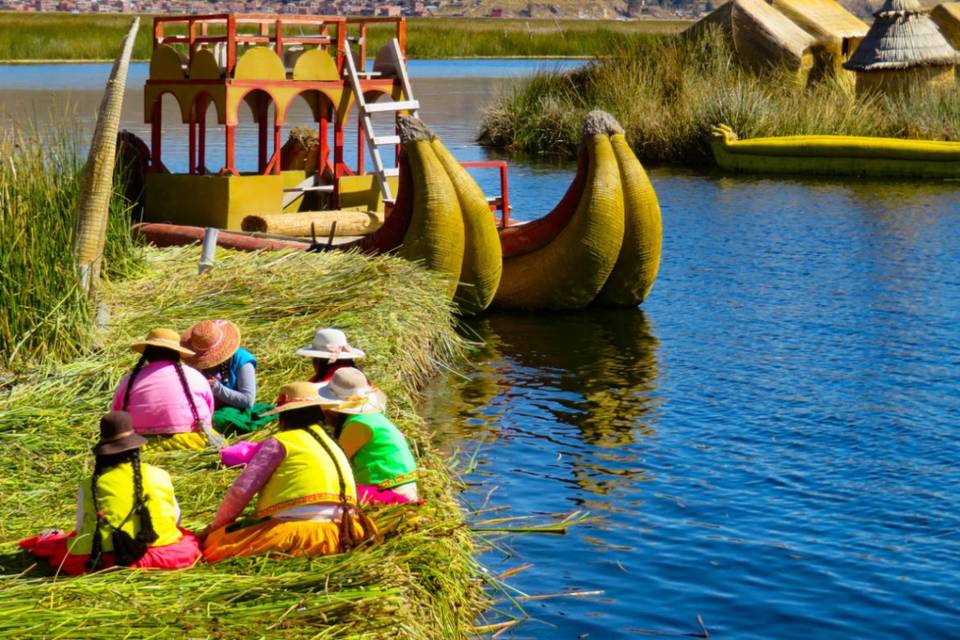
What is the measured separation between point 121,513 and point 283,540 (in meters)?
0.76

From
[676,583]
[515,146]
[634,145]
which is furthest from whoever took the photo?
[515,146]

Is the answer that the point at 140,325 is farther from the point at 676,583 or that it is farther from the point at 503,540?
the point at 676,583

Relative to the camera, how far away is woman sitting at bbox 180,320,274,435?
939 cm

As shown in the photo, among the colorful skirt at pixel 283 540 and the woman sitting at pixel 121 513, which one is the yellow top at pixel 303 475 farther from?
the woman sitting at pixel 121 513

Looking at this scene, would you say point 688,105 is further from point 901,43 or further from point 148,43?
point 148,43

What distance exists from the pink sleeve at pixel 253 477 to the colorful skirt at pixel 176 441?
74.2 inches

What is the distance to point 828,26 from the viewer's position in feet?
131

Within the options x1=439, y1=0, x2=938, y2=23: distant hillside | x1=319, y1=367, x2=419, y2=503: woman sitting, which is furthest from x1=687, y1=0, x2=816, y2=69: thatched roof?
x1=439, y1=0, x2=938, y2=23: distant hillside

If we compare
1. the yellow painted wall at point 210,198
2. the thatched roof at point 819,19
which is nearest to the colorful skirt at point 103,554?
the yellow painted wall at point 210,198

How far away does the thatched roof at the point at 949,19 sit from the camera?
1617 inches

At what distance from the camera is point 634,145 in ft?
115

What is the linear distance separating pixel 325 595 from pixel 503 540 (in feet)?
10.1

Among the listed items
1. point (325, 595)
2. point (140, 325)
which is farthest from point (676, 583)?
point (140, 325)

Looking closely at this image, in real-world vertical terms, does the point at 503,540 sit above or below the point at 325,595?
below
